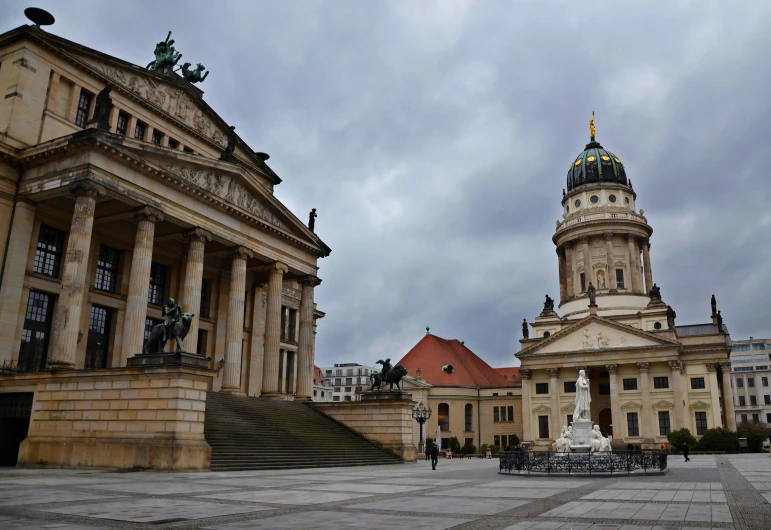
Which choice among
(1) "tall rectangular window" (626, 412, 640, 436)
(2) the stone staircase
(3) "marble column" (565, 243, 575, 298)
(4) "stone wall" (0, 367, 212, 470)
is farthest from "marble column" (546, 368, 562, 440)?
(4) "stone wall" (0, 367, 212, 470)

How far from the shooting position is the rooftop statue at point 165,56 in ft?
148

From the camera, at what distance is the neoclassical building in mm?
31172

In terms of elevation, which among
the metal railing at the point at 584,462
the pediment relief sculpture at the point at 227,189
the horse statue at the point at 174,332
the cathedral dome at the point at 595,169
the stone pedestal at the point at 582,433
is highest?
the cathedral dome at the point at 595,169

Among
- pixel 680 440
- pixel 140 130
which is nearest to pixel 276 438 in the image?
pixel 140 130

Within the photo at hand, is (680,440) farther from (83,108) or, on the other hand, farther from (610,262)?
(83,108)

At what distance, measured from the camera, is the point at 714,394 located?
7556 cm

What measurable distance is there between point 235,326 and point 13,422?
12.8 m

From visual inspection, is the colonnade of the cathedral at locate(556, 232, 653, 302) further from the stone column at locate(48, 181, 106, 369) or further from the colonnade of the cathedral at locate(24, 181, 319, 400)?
the stone column at locate(48, 181, 106, 369)

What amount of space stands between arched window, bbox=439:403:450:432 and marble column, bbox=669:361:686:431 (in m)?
A: 31.1

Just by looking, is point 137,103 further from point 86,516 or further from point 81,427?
point 86,516

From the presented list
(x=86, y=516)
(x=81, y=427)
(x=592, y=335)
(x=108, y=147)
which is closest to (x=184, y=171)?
(x=108, y=147)

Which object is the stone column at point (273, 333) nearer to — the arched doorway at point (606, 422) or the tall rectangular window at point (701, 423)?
the arched doorway at point (606, 422)

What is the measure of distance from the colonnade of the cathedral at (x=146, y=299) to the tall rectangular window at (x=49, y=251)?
1.04 metres

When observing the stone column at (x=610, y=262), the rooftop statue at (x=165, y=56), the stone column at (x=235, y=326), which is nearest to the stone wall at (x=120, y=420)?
the stone column at (x=235, y=326)
